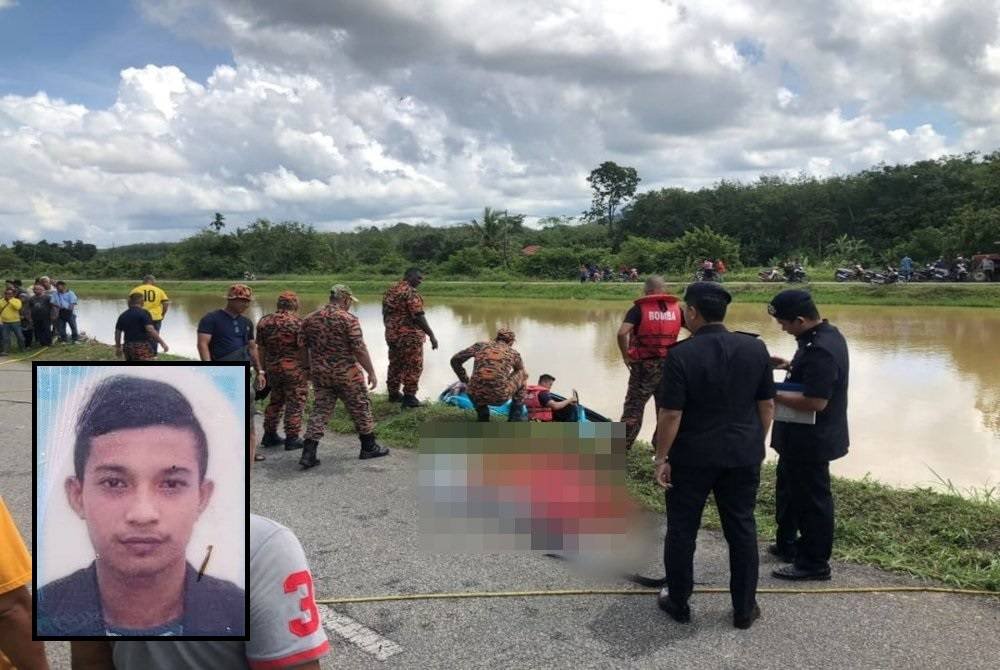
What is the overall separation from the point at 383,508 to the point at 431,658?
6.92ft

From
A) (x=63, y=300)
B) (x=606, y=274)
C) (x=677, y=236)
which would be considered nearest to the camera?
(x=63, y=300)

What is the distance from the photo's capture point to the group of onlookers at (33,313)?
15.8 metres

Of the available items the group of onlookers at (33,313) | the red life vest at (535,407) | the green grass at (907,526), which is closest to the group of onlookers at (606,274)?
the group of onlookers at (33,313)

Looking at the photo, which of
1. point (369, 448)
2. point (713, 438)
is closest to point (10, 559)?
point (713, 438)

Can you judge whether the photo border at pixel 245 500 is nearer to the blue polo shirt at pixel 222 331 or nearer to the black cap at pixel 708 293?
the black cap at pixel 708 293

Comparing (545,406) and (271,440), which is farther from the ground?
(545,406)

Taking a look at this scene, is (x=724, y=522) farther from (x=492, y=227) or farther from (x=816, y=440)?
(x=492, y=227)

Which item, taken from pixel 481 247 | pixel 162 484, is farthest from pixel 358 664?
pixel 481 247

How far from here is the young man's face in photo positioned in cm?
124

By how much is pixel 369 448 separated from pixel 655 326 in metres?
2.93

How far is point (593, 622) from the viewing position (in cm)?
363

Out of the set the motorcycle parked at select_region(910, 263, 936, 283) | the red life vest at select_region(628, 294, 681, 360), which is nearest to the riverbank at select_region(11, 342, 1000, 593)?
the red life vest at select_region(628, 294, 681, 360)

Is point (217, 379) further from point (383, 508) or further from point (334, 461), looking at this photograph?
point (334, 461)

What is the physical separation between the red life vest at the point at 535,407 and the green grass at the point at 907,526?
1516mm
